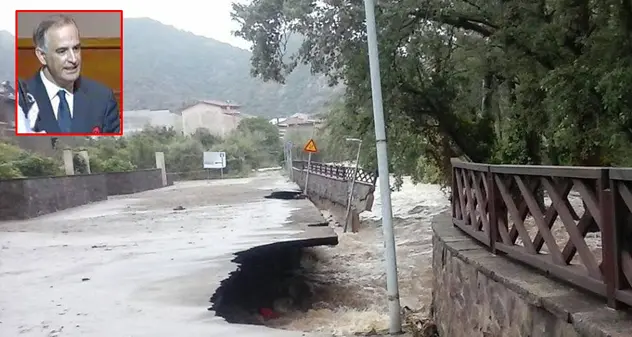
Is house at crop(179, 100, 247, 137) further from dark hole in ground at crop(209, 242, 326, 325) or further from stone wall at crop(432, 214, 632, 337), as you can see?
stone wall at crop(432, 214, 632, 337)

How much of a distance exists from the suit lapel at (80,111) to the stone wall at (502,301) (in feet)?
9.96

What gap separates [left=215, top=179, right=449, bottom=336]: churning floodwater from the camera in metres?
6.05

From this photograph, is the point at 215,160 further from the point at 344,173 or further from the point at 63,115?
the point at 63,115

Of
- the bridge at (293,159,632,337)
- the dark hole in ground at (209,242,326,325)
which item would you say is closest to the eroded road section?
the dark hole in ground at (209,242,326,325)

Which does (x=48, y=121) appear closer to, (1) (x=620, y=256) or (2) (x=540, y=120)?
(1) (x=620, y=256)

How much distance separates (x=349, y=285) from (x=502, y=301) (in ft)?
19.9

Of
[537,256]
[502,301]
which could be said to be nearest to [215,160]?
[502,301]

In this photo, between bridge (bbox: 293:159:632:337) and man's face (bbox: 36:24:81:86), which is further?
man's face (bbox: 36:24:81:86)

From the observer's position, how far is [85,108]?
5.12 meters

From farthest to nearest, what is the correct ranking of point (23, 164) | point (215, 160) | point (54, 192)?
point (215, 160) → point (23, 164) → point (54, 192)

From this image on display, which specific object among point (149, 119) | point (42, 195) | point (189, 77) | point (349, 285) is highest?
point (189, 77)

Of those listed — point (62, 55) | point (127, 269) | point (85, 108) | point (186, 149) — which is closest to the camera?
point (62, 55)

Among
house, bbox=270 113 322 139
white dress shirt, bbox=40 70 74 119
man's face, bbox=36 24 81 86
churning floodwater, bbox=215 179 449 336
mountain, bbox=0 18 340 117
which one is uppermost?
mountain, bbox=0 18 340 117

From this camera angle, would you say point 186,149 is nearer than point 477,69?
No
